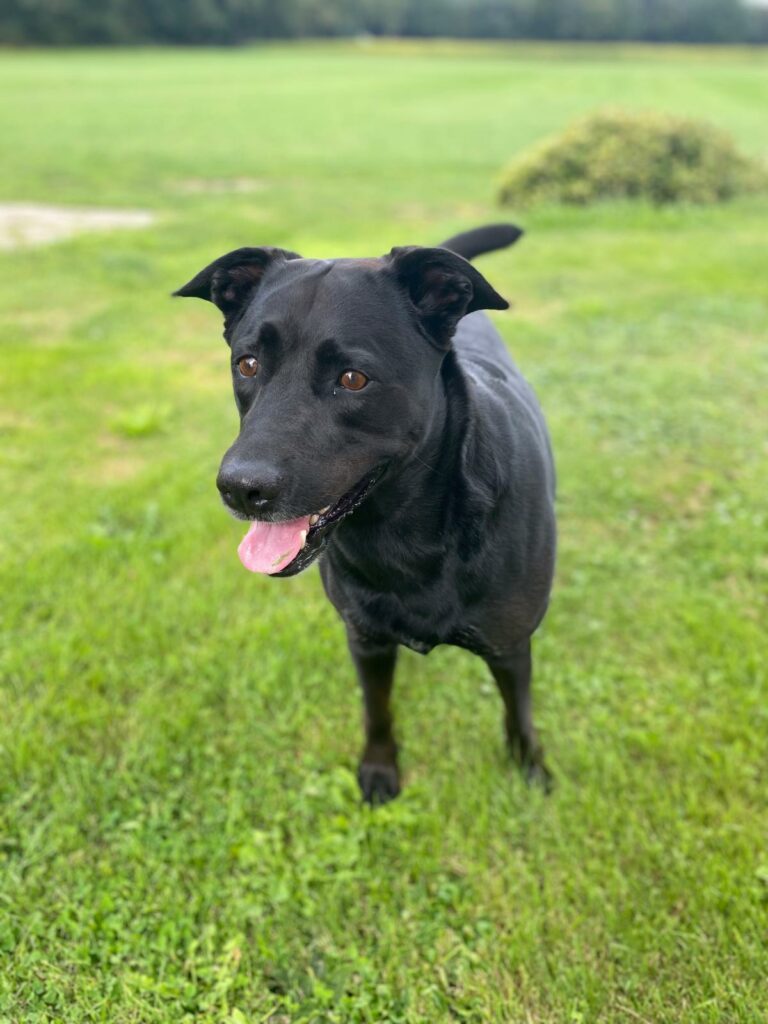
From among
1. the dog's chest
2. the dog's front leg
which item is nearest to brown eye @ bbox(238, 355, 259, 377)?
the dog's chest

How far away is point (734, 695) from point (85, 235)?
900 cm

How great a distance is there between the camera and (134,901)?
2238 mm

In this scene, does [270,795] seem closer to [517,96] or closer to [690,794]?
[690,794]

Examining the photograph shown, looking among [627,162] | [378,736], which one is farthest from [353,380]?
[627,162]

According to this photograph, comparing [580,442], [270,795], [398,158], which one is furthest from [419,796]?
[398,158]

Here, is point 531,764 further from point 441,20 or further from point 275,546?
point 441,20

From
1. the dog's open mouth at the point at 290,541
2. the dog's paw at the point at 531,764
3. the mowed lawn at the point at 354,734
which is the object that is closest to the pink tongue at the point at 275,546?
the dog's open mouth at the point at 290,541

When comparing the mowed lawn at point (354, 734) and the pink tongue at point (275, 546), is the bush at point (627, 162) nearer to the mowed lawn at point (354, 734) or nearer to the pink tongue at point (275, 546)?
the mowed lawn at point (354, 734)

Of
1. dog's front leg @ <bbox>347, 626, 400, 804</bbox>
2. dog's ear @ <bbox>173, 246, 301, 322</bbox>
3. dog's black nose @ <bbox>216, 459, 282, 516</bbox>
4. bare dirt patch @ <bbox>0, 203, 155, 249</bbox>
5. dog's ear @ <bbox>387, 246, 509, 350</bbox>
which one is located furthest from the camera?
bare dirt patch @ <bbox>0, 203, 155, 249</bbox>

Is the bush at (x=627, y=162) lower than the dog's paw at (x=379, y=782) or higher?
higher

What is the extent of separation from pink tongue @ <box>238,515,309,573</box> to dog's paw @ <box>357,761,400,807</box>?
3.57 ft

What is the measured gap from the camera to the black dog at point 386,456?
1.84 metres

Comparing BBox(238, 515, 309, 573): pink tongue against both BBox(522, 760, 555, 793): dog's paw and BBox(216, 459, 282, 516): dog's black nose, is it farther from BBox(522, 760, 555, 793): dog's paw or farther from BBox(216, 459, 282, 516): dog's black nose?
BBox(522, 760, 555, 793): dog's paw

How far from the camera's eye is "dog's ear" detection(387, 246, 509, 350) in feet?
6.44
